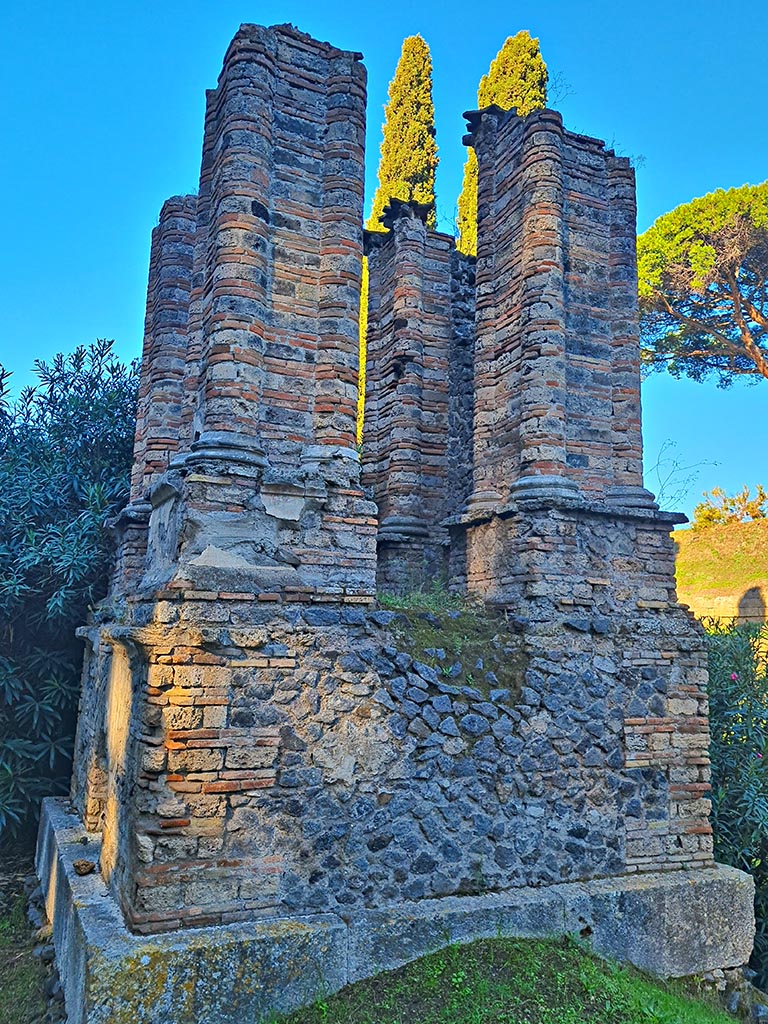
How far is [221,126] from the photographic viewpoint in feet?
17.3

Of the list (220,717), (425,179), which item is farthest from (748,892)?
(425,179)

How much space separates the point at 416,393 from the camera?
7.57 meters

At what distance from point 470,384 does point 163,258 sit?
3.49 metres

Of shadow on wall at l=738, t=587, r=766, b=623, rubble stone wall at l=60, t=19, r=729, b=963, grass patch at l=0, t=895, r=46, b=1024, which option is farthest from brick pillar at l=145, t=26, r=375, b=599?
shadow on wall at l=738, t=587, r=766, b=623

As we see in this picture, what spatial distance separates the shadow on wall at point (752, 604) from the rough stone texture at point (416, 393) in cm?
999

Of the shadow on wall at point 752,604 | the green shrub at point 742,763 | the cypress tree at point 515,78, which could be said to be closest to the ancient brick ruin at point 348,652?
the green shrub at point 742,763

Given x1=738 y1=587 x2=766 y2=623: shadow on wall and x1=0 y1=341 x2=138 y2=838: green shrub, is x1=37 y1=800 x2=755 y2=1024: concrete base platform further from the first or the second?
x1=738 y1=587 x2=766 y2=623: shadow on wall

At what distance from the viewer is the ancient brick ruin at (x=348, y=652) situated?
4.10m

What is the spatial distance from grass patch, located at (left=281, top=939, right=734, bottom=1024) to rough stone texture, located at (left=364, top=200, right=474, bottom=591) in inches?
133

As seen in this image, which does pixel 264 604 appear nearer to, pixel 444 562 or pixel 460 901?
pixel 460 901

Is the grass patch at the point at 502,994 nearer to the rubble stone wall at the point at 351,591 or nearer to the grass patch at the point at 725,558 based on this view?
the rubble stone wall at the point at 351,591

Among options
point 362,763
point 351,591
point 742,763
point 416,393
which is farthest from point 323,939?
point 416,393

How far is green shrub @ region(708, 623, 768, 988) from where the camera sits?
21.8 feet

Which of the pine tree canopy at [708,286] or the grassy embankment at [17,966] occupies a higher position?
the pine tree canopy at [708,286]
